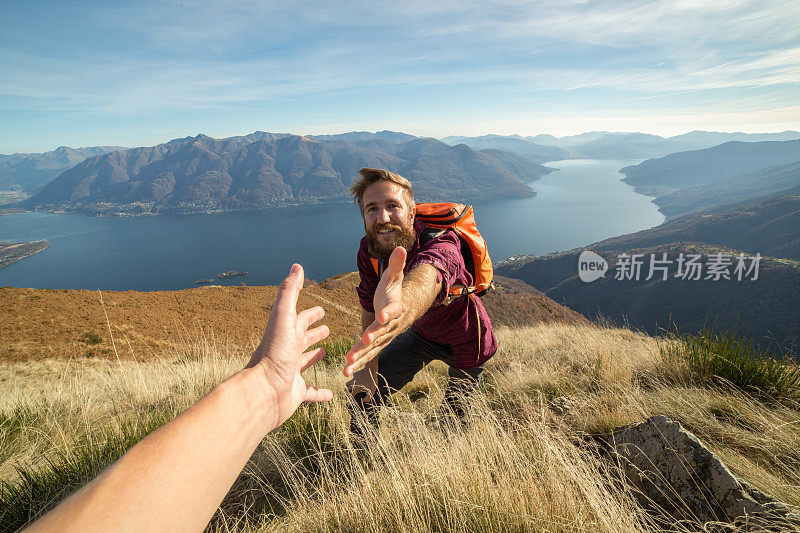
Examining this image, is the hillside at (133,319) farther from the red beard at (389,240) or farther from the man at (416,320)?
the red beard at (389,240)

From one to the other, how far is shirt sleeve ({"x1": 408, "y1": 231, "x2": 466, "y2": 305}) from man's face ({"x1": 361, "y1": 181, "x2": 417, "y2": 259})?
0.25 meters

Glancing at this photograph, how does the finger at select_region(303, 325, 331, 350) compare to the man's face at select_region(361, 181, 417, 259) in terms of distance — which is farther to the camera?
the man's face at select_region(361, 181, 417, 259)

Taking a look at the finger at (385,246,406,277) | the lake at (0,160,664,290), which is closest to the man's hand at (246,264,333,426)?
the finger at (385,246,406,277)

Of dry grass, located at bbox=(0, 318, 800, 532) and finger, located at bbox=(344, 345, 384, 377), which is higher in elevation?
finger, located at bbox=(344, 345, 384, 377)

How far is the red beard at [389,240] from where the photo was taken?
8.05ft

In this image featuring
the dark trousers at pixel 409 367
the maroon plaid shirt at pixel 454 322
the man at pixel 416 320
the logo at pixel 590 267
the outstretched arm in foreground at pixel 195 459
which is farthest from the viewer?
the logo at pixel 590 267

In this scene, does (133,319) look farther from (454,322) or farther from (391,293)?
(391,293)

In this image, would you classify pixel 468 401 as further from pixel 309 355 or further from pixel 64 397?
pixel 64 397

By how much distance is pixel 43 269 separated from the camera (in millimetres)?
90688

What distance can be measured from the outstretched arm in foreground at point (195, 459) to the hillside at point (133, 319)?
15.5ft

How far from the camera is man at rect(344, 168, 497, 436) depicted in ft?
7.31

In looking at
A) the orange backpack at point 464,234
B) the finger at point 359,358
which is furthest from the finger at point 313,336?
the orange backpack at point 464,234

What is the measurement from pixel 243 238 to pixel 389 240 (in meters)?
137

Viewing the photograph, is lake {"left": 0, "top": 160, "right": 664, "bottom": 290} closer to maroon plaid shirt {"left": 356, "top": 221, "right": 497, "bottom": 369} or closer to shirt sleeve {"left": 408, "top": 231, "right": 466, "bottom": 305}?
maroon plaid shirt {"left": 356, "top": 221, "right": 497, "bottom": 369}
